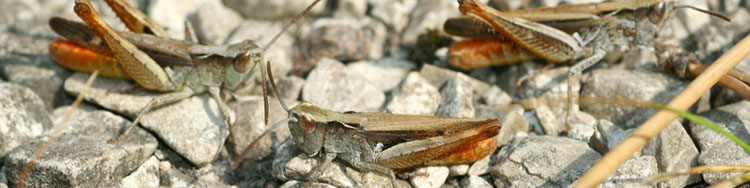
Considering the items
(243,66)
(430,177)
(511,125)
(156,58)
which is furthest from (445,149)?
(156,58)

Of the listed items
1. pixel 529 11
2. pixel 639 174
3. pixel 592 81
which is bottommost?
pixel 639 174

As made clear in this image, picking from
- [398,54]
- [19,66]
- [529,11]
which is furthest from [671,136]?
[19,66]

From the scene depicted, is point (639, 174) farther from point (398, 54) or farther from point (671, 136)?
point (398, 54)

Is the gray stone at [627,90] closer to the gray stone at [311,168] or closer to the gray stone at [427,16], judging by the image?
the gray stone at [427,16]

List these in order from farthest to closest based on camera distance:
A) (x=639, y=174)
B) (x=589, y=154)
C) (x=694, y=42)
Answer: (x=694, y=42) < (x=589, y=154) < (x=639, y=174)

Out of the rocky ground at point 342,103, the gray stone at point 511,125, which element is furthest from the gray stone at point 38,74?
the gray stone at point 511,125

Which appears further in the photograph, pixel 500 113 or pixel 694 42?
pixel 694 42

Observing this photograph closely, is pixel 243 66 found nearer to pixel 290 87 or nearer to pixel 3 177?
pixel 290 87

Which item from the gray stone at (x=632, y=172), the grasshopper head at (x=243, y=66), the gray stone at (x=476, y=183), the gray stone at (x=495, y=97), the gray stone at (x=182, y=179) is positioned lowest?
the gray stone at (x=182, y=179)
